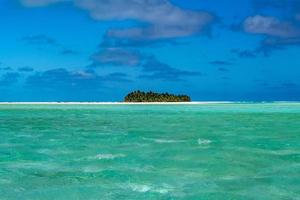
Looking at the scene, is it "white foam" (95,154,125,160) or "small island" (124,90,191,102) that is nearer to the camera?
"white foam" (95,154,125,160)

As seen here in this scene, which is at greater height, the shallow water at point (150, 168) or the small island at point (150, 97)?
the small island at point (150, 97)

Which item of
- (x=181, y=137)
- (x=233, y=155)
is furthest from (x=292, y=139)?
(x=233, y=155)

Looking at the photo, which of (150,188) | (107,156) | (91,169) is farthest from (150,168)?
(107,156)

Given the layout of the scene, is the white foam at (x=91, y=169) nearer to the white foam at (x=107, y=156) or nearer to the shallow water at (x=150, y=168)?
the shallow water at (x=150, y=168)

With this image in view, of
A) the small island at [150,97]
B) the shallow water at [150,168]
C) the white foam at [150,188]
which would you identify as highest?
the small island at [150,97]

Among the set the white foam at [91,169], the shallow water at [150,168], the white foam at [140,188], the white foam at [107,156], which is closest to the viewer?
the shallow water at [150,168]

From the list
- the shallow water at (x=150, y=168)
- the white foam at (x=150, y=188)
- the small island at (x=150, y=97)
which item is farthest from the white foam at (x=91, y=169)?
the small island at (x=150, y=97)

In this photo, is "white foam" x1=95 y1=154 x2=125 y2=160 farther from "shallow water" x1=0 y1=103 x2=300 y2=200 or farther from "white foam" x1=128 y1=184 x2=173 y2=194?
"white foam" x1=128 y1=184 x2=173 y2=194

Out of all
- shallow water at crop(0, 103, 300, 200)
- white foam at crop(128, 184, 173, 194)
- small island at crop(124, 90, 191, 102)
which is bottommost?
white foam at crop(128, 184, 173, 194)

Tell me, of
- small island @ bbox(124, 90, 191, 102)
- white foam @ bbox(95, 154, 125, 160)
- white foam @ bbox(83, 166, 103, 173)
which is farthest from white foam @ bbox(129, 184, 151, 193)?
small island @ bbox(124, 90, 191, 102)

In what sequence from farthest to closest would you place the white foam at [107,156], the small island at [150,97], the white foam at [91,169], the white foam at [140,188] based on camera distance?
1. the small island at [150,97]
2. the white foam at [107,156]
3. the white foam at [91,169]
4. the white foam at [140,188]

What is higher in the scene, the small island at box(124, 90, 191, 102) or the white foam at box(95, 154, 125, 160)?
the small island at box(124, 90, 191, 102)

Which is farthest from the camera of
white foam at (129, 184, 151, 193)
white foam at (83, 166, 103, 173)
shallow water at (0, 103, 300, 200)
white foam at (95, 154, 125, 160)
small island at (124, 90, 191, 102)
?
small island at (124, 90, 191, 102)

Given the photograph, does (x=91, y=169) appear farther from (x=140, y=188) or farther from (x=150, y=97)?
(x=150, y=97)
